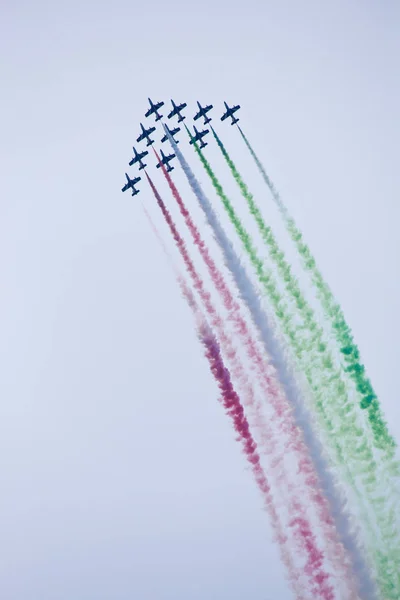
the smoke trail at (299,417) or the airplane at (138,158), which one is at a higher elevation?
the airplane at (138,158)

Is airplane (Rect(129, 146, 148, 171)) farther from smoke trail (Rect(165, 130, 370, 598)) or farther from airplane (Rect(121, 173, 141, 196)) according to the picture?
smoke trail (Rect(165, 130, 370, 598))

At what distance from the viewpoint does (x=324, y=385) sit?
4422 cm

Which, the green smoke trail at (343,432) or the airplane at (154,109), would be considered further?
the airplane at (154,109)

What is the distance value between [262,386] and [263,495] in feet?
21.3

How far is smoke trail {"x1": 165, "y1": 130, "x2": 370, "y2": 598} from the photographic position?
39281 millimetres

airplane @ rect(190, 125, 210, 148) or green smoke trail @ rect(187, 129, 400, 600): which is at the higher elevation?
airplane @ rect(190, 125, 210, 148)

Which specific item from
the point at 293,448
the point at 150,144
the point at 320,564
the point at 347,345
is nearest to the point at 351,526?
the point at 320,564

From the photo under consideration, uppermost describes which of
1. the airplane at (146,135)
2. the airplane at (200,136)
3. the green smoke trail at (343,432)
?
the airplane at (146,135)

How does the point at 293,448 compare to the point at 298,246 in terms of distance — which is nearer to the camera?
the point at 293,448

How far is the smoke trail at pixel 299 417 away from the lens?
39.3 metres

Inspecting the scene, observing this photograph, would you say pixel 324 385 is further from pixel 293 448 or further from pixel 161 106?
pixel 161 106

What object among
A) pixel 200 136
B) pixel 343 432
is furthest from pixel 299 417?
pixel 200 136

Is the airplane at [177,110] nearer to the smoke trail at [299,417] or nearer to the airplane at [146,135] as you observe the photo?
the airplane at [146,135]

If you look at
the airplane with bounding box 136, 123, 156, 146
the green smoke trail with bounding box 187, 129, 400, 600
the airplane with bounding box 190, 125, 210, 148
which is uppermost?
the airplane with bounding box 136, 123, 156, 146
